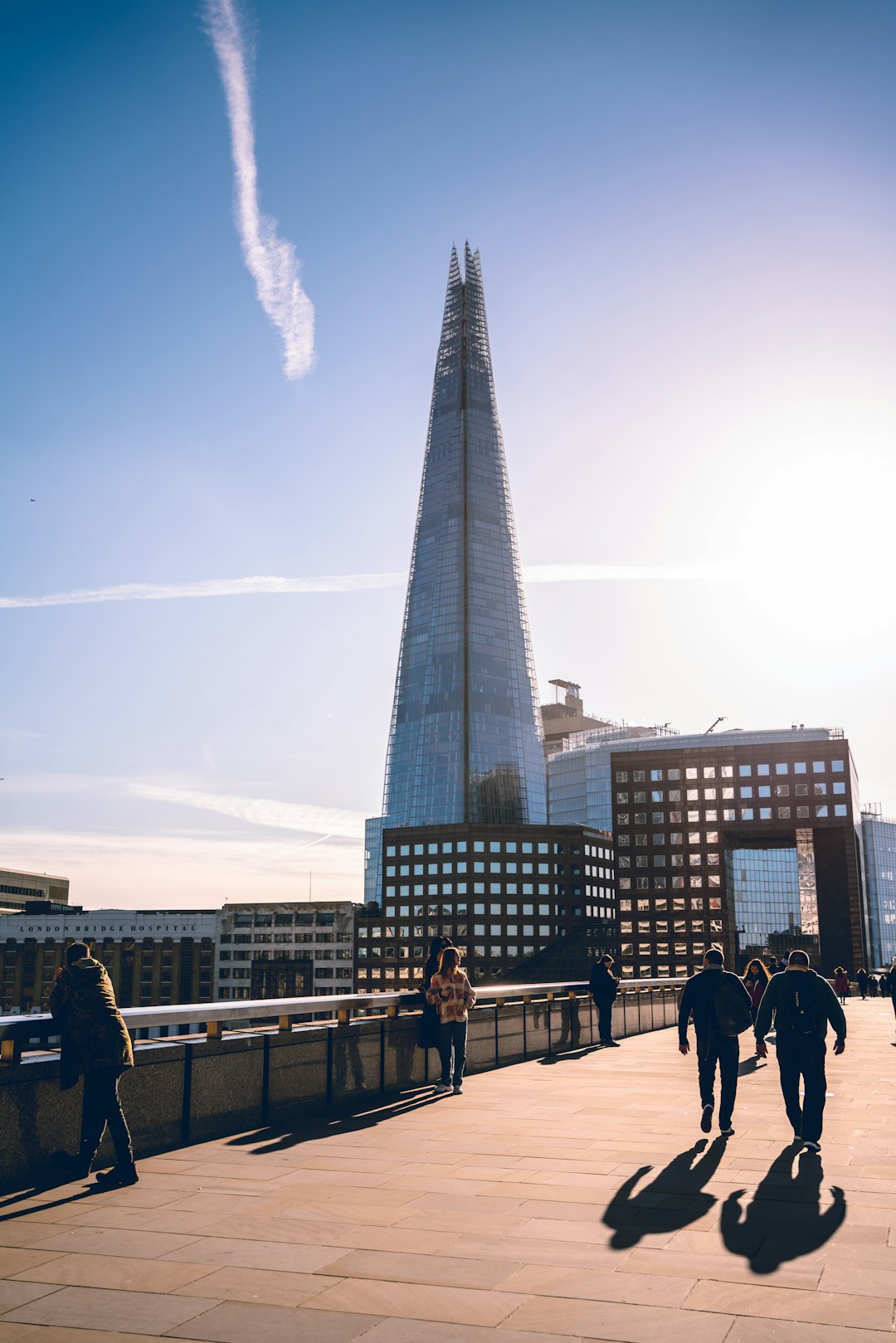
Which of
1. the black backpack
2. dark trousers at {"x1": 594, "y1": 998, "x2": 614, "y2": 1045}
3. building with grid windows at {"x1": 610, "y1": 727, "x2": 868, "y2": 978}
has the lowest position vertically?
dark trousers at {"x1": 594, "y1": 998, "x2": 614, "y2": 1045}

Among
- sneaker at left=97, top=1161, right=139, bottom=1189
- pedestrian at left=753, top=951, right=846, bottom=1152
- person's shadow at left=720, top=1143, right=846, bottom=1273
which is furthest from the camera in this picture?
pedestrian at left=753, top=951, right=846, bottom=1152

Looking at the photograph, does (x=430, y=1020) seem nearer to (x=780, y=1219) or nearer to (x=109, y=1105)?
(x=109, y=1105)

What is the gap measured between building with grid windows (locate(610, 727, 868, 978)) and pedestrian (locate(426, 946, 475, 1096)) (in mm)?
159046

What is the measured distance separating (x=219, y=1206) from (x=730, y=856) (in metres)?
191

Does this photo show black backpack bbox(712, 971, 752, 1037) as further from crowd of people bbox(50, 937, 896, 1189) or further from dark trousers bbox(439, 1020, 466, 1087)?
dark trousers bbox(439, 1020, 466, 1087)

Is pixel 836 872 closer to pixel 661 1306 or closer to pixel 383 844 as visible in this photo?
pixel 383 844

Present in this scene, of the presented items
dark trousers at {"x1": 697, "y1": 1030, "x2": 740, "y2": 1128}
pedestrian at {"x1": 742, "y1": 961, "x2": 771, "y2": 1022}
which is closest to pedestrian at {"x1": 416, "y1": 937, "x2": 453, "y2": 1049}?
dark trousers at {"x1": 697, "y1": 1030, "x2": 740, "y2": 1128}

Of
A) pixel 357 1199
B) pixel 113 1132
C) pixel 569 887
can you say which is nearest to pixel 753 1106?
pixel 357 1199

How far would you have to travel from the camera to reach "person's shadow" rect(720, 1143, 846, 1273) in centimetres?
745

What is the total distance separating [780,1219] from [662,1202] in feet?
3.27

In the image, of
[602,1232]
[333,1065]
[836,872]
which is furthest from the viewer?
[836,872]

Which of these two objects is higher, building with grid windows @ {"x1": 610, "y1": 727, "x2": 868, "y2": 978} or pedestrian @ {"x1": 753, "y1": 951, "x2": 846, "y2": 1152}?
building with grid windows @ {"x1": 610, "y1": 727, "x2": 868, "y2": 978}

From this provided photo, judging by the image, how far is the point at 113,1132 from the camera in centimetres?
974

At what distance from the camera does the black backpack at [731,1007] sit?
13062 millimetres
